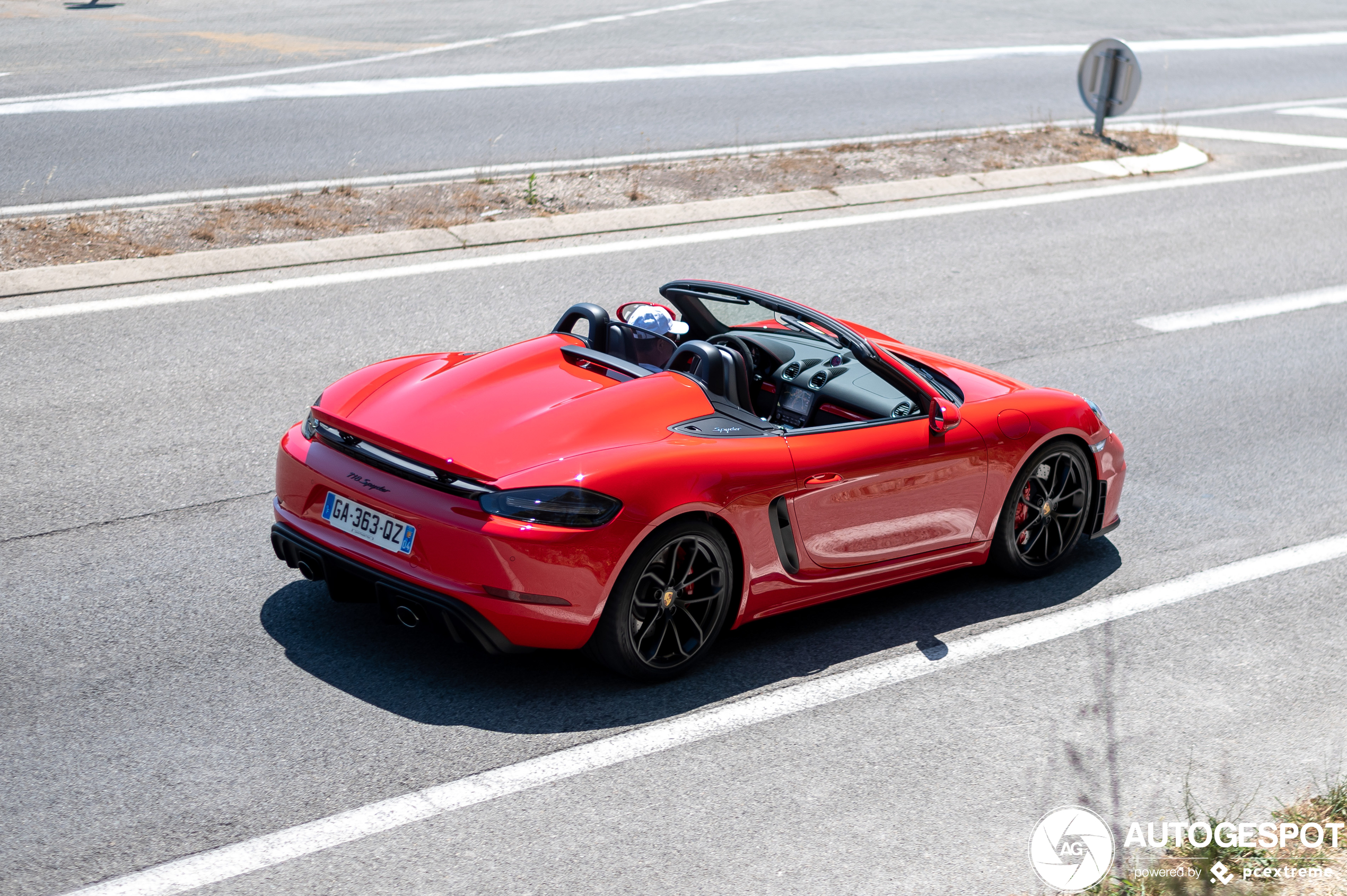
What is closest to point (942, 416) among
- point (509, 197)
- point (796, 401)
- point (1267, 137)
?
point (796, 401)

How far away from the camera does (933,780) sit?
4863mm

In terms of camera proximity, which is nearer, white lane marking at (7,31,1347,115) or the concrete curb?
the concrete curb

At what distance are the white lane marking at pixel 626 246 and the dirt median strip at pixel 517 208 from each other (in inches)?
12.0

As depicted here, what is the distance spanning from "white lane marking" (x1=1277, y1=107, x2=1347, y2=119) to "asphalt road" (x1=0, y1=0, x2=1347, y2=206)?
0.69 meters

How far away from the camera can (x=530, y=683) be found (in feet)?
17.2

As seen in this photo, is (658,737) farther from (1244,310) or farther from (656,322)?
(1244,310)

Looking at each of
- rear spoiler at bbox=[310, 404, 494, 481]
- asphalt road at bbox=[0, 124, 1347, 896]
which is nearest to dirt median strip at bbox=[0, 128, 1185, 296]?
asphalt road at bbox=[0, 124, 1347, 896]

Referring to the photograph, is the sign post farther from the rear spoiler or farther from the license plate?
the license plate

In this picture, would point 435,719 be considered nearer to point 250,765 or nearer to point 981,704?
point 250,765

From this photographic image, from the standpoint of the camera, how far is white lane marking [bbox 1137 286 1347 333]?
34.5ft

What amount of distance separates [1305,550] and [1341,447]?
180 cm

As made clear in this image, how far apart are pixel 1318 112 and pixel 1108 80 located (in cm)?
530

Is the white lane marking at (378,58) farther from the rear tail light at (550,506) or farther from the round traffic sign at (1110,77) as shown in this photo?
the rear tail light at (550,506)

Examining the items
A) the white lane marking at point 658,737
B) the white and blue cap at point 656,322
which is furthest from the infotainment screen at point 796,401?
the white lane marking at point 658,737
